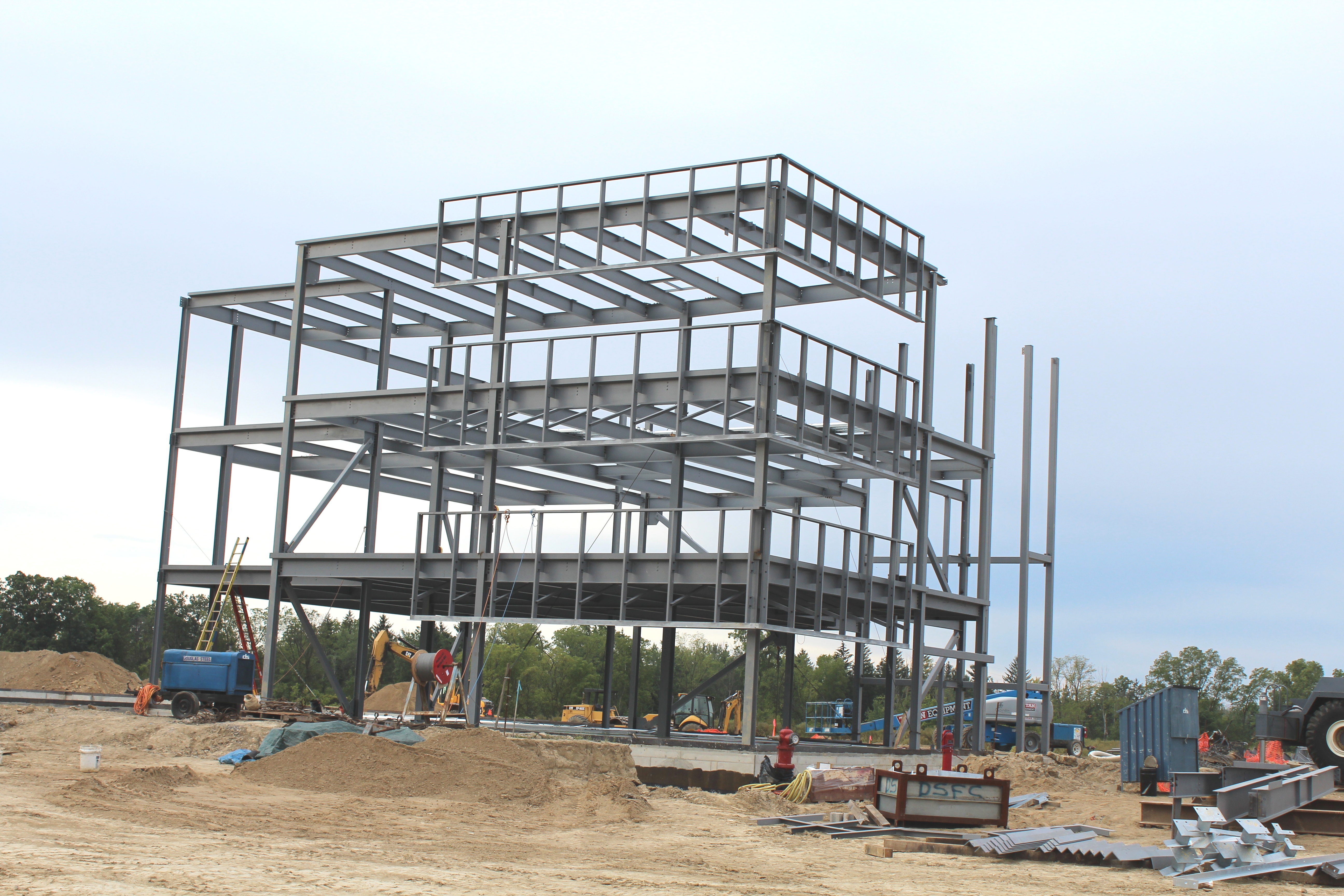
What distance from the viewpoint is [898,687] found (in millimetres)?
56844

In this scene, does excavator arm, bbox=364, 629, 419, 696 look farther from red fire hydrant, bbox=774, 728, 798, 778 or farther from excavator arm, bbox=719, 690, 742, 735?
excavator arm, bbox=719, 690, 742, 735

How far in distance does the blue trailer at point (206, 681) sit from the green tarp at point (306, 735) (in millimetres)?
6529

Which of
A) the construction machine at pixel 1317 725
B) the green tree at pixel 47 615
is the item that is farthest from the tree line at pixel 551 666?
the construction machine at pixel 1317 725

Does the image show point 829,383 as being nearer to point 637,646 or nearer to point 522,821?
point 637,646

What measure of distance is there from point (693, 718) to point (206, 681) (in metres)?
13.4

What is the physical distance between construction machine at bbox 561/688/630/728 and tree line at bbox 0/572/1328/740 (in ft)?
13.8

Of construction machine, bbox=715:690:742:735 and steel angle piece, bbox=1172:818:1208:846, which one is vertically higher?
steel angle piece, bbox=1172:818:1208:846

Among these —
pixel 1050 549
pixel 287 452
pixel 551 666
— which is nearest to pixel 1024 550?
pixel 1050 549

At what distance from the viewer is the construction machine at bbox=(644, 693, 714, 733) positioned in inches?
1395

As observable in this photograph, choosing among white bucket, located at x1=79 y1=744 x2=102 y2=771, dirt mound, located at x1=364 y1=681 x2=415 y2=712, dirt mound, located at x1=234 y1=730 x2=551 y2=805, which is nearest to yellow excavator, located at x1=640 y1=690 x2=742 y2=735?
dirt mound, located at x1=364 y1=681 x2=415 y2=712

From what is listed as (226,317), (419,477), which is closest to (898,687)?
(419,477)

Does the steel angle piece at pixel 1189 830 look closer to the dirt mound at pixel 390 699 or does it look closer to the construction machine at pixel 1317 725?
the construction machine at pixel 1317 725

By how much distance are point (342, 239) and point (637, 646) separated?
450 inches

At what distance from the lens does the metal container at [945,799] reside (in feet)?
61.0
